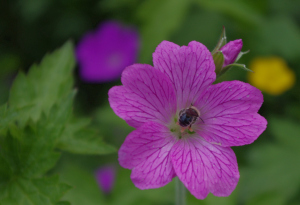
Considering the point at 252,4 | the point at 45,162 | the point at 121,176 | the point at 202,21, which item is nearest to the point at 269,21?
the point at 252,4

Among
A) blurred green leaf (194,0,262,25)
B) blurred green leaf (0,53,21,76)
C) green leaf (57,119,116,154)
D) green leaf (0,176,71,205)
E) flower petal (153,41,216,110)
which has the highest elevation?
flower petal (153,41,216,110)

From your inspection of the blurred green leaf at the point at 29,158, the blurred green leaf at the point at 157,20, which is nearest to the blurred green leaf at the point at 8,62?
the blurred green leaf at the point at 157,20

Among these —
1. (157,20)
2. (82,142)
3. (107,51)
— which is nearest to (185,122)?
(82,142)

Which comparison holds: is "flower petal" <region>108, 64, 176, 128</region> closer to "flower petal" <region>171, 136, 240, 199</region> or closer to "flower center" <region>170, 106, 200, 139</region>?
"flower center" <region>170, 106, 200, 139</region>

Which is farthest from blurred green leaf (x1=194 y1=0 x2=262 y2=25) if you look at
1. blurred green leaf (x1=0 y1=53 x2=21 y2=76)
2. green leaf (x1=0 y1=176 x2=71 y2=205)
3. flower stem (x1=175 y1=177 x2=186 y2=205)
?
green leaf (x1=0 y1=176 x2=71 y2=205)

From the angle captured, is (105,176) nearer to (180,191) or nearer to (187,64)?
(180,191)

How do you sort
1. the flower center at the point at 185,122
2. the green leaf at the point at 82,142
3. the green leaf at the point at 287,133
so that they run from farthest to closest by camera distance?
the green leaf at the point at 287,133 → the green leaf at the point at 82,142 → the flower center at the point at 185,122

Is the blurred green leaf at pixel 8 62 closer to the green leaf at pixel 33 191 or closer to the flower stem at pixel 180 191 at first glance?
the green leaf at pixel 33 191

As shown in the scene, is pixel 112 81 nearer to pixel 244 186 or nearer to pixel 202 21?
pixel 202 21
